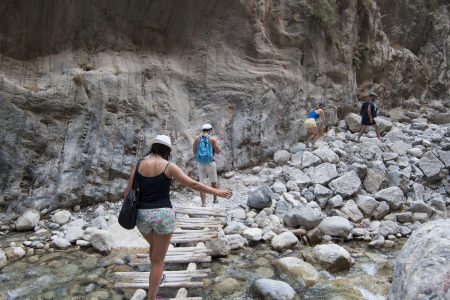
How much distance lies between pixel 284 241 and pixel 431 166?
228 inches

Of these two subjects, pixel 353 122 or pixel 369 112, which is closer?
pixel 369 112

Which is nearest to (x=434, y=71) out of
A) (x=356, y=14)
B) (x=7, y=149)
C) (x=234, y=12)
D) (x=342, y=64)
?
(x=356, y=14)

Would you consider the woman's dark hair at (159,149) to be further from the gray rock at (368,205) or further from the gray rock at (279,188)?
the gray rock at (368,205)

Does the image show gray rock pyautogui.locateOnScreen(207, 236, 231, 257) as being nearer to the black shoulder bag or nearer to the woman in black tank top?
the woman in black tank top

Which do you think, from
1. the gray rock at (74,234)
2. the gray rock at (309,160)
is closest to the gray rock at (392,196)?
the gray rock at (309,160)

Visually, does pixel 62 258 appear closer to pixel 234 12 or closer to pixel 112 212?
pixel 112 212

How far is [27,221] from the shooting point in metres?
7.29

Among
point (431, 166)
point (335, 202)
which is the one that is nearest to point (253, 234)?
point (335, 202)


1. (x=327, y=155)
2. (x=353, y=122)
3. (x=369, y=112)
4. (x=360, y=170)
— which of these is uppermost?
(x=369, y=112)

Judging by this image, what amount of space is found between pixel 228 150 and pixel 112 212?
3.59 m

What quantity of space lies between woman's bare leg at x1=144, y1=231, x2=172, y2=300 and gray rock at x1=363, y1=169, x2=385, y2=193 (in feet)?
21.3

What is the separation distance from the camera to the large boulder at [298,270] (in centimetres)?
Result: 545

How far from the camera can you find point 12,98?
7918mm

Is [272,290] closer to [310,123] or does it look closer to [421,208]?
[421,208]
